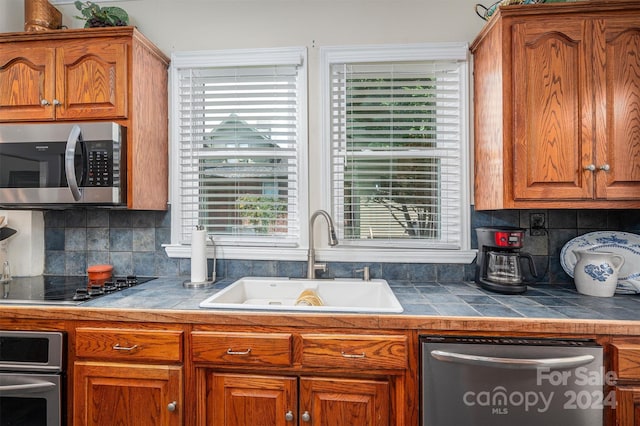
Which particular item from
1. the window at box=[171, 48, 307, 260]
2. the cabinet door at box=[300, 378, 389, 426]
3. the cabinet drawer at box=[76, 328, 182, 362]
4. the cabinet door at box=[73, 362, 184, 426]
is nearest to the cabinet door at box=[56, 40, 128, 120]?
the window at box=[171, 48, 307, 260]

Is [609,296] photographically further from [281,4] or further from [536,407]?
[281,4]

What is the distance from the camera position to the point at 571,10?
4.83ft

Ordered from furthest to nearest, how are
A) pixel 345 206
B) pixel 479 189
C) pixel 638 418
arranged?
pixel 345 206 → pixel 479 189 → pixel 638 418

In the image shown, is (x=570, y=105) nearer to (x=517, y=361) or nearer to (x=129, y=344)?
(x=517, y=361)

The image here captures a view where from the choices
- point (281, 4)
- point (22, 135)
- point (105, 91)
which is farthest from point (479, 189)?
point (22, 135)

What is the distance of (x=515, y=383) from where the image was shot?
3.82 feet

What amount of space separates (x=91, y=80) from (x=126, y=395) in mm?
1537

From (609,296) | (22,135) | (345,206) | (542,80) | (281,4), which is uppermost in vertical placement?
(281,4)

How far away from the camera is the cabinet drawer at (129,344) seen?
1.29 m

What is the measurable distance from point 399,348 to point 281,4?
2006 millimetres

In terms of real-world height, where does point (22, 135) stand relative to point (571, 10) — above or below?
below

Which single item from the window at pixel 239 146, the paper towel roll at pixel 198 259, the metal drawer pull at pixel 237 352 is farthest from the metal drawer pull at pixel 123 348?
the window at pixel 239 146

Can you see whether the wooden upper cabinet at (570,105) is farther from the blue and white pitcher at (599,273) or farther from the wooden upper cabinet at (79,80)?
the wooden upper cabinet at (79,80)

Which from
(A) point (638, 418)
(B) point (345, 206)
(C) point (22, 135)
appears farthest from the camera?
(B) point (345, 206)
